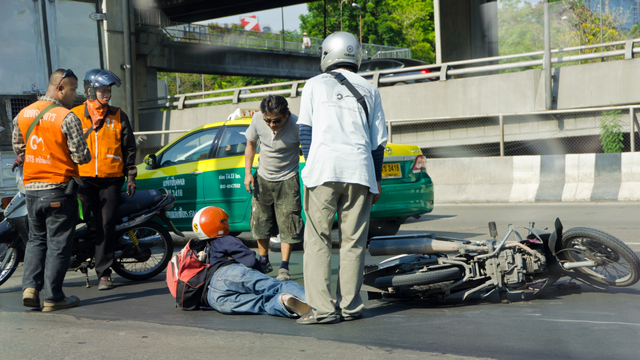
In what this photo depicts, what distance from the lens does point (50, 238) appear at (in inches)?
187

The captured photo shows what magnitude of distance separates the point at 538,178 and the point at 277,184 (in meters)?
7.70

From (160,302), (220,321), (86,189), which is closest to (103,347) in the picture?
(220,321)

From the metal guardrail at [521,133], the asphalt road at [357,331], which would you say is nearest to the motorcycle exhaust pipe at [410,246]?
the asphalt road at [357,331]

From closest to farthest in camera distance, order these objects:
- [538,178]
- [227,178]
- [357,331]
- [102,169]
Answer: [357,331]
[102,169]
[227,178]
[538,178]

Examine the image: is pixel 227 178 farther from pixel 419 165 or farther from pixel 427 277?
pixel 427 277

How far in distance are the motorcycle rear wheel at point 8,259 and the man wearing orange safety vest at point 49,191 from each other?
0.99m

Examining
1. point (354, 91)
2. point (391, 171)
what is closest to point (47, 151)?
point (354, 91)

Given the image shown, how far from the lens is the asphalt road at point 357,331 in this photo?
331 centimetres

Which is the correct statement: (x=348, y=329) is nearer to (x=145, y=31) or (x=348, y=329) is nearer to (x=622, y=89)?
(x=622, y=89)

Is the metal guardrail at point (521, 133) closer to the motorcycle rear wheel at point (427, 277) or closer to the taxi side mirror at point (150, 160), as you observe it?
the taxi side mirror at point (150, 160)

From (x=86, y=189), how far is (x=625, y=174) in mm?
9430

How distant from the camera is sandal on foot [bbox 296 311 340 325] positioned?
392 centimetres

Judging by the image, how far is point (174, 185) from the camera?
7660 millimetres

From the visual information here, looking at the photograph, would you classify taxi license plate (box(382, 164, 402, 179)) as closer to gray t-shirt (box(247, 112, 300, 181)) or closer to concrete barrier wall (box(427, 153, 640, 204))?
gray t-shirt (box(247, 112, 300, 181))
